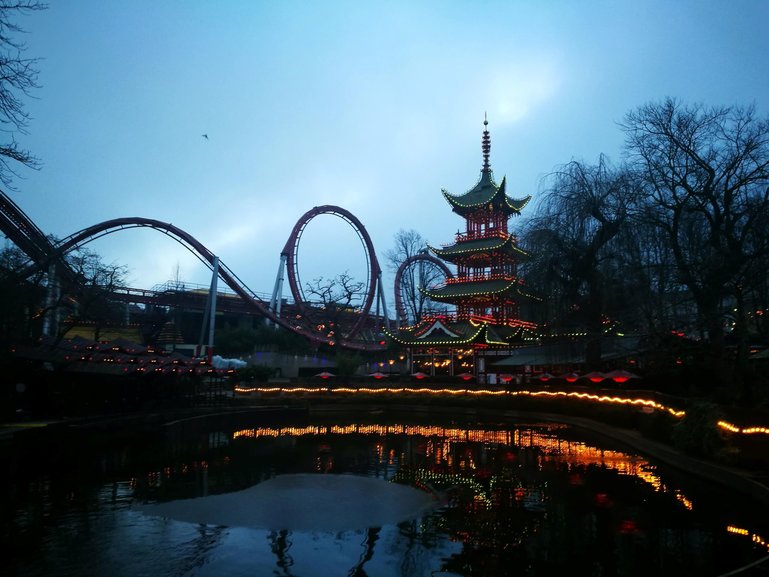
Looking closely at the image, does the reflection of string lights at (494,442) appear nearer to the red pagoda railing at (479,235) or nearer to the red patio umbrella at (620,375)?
the red patio umbrella at (620,375)

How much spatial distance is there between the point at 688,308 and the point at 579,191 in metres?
6.77

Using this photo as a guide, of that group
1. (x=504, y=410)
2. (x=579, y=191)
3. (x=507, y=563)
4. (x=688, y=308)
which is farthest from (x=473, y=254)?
(x=507, y=563)

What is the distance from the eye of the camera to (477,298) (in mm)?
47469

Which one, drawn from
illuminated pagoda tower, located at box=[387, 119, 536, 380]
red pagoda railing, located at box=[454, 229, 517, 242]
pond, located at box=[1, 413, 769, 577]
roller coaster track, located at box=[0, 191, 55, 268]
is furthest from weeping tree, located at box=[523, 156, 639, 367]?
roller coaster track, located at box=[0, 191, 55, 268]

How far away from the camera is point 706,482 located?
14891mm

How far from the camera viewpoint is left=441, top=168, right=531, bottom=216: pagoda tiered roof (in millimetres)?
49656

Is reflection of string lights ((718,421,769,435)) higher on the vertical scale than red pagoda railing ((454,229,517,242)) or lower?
lower

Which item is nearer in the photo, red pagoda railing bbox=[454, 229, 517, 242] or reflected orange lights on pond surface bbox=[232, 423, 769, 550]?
reflected orange lights on pond surface bbox=[232, 423, 769, 550]

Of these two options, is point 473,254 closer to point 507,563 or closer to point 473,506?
point 473,506

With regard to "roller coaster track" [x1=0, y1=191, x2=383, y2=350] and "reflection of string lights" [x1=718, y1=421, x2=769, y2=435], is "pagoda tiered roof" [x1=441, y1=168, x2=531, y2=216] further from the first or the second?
"reflection of string lights" [x1=718, y1=421, x2=769, y2=435]

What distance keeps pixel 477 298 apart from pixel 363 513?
119 ft

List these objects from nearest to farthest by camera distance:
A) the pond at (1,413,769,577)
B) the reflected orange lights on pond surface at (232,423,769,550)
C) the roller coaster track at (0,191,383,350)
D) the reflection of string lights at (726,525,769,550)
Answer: the pond at (1,413,769,577) → the reflection of string lights at (726,525,769,550) → the reflected orange lights on pond surface at (232,423,769,550) → the roller coaster track at (0,191,383,350)

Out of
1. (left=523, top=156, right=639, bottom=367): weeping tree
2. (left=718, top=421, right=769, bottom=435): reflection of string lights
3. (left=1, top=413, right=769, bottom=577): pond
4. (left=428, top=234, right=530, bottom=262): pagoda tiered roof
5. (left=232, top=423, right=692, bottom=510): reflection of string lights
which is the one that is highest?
(left=428, top=234, right=530, bottom=262): pagoda tiered roof

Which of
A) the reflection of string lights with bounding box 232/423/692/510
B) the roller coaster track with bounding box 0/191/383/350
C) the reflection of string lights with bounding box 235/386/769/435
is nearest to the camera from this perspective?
the reflection of string lights with bounding box 235/386/769/435
